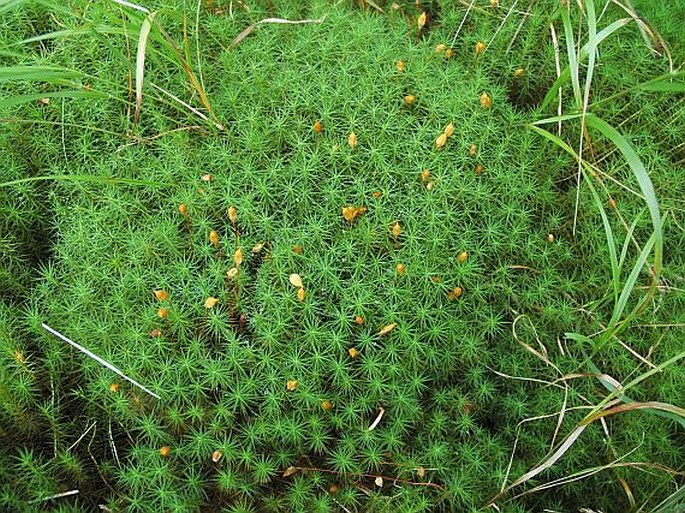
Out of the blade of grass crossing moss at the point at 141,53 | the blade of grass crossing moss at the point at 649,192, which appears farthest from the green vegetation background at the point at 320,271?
the blade of grass crossing moss at the point at 649,192

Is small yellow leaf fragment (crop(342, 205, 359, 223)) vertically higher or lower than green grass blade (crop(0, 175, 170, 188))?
higher

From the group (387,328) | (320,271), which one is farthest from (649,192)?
(320,271)

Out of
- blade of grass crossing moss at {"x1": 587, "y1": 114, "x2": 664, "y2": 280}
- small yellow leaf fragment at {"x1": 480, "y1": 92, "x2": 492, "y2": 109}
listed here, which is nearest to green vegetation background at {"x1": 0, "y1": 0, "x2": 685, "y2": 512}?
small yellow leaf fragment at {"x1": 480, "y1": 92, "x2": 492, "y2": 109}

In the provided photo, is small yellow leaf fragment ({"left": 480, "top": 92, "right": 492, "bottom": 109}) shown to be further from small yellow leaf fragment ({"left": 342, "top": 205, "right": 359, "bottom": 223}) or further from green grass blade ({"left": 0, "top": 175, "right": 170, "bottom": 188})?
green grass blade ({"left": 0, "top": 175, "right": 170, "bottom": 188})

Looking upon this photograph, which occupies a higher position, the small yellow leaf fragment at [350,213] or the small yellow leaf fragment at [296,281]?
the small yellow leaf fragment at [350,213]

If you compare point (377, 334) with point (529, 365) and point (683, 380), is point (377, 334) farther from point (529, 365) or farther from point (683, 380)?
point (683, 380)

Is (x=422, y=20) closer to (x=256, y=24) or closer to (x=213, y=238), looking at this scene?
(x=256, y=24)

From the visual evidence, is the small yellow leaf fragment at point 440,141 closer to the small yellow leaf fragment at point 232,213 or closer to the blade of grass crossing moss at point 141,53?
the small yellow leaf fragment at point 232,213

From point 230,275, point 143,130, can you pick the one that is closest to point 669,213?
point 230,275
